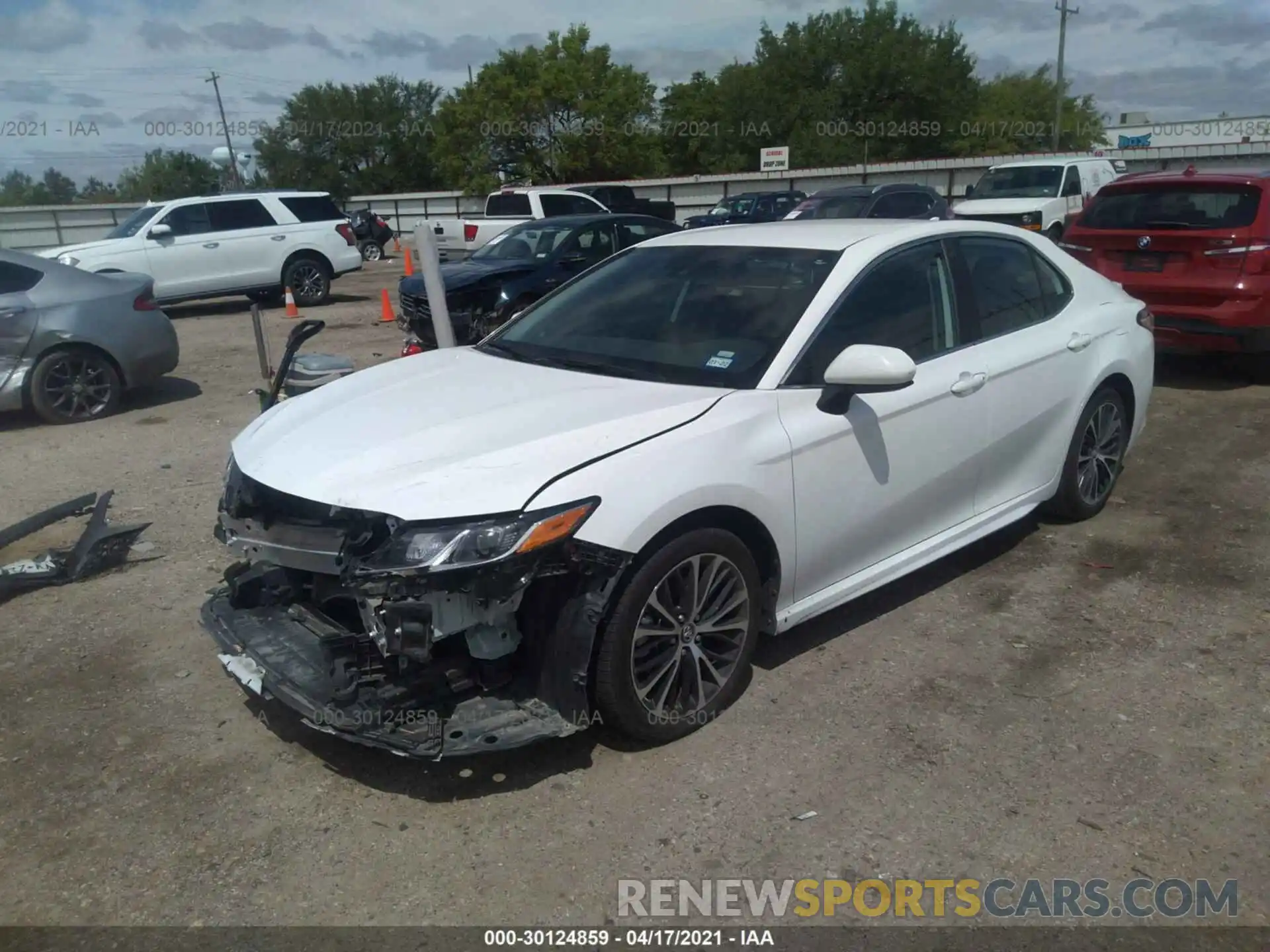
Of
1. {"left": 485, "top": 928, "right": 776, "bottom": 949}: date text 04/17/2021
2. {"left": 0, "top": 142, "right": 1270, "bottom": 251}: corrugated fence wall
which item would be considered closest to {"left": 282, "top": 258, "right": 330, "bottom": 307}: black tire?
{"left": 0, "top": 142, "right": 1270, "bottom": 251}: corrugated fence wall

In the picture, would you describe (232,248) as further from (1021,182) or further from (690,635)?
(690,635)

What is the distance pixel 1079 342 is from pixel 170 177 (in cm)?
6880

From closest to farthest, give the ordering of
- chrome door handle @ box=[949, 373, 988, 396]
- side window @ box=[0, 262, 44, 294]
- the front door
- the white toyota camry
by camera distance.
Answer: the white toyota camry, the front door, chrome door handle @ box=[949, 373, 988, 396], side window @ box=[0, 262, 44, 294]

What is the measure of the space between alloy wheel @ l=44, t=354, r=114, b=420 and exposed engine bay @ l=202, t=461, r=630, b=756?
6194 mm

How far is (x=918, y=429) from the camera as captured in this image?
4.18m

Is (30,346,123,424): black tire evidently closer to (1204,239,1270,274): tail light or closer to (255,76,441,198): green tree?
(1204,239,1270,274): tail light

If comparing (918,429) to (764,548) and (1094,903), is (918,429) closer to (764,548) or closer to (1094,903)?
(764,548)

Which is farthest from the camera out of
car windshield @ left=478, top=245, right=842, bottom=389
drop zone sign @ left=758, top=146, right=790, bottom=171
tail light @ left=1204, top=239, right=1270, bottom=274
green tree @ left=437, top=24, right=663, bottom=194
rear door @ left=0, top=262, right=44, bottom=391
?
green tree @ left=437, top=24, right=663, bottom=194

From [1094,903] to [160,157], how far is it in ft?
244

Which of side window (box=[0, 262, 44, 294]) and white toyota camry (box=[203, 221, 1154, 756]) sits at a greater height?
side window (box=[0, 262, 44, 294])

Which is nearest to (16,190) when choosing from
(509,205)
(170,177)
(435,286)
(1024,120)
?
(170,177)

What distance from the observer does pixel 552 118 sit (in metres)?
56.2

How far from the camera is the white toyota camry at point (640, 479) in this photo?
312cm

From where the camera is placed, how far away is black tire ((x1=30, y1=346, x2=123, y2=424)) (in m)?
8.48
